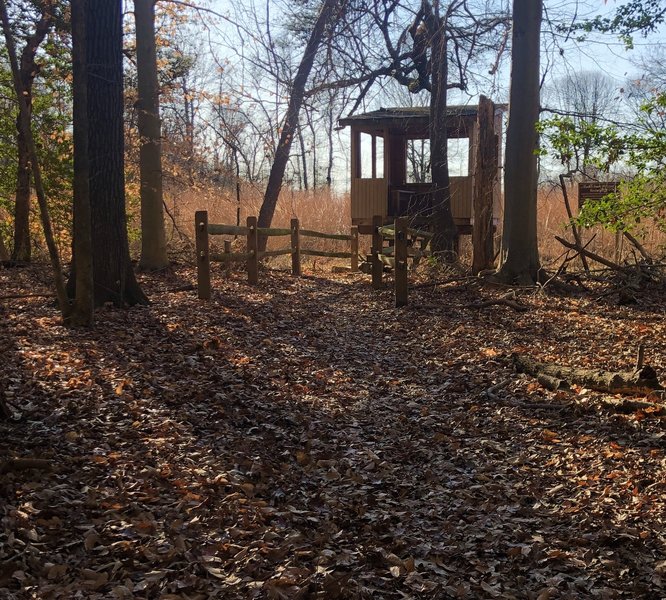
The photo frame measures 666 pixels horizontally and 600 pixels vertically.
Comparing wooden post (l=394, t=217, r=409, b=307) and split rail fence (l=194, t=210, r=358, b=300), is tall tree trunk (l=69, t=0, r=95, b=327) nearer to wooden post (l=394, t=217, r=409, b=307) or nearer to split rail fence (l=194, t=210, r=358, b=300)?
split rail fence (l=194, t=210, r=358, b=300)

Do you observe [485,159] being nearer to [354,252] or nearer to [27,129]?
[354,252]

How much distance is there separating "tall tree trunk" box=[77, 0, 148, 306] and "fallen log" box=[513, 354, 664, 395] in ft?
17.2

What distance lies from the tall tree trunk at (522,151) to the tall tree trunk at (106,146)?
19.8ft

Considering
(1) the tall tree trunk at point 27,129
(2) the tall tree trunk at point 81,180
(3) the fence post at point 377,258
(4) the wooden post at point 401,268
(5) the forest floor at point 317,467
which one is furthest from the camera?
(3) the fence post at point 377,258

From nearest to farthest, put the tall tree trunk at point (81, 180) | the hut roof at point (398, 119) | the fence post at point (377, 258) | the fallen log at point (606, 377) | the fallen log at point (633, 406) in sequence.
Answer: the fallen log at point (633, 406)
the fallen log at point (606, 377)
the tall tree trunk at point (81, 180)
the fence post at point (377, 258)
the hut roof at point (398, 119)

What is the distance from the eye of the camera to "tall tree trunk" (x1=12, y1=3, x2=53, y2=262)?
13.9 meters

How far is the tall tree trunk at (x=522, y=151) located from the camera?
36.3 feet

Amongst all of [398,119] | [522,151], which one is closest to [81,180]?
[522,151]

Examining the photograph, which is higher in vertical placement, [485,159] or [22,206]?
[485,159]

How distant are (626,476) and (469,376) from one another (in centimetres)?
259

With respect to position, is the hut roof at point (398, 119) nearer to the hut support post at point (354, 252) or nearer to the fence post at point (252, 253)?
the hut support post at point (354, 252)

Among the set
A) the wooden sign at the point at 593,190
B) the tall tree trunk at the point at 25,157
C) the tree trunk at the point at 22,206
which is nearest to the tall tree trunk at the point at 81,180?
the tall tree trunk at the point at 25,157

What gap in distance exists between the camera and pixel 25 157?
1391cm

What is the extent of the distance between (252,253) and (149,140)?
3.04 meters
